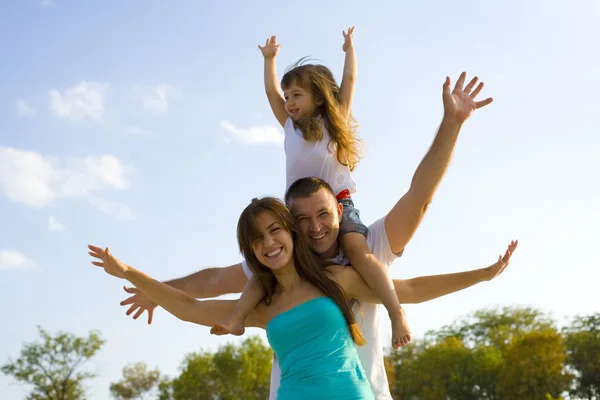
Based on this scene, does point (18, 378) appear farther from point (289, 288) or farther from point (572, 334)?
point (289, 288)

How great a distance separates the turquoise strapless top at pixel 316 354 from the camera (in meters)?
4.55

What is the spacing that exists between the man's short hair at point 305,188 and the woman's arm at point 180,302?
83 cm

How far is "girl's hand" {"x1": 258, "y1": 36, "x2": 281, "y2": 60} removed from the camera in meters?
7.05

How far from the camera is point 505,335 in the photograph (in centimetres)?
5616

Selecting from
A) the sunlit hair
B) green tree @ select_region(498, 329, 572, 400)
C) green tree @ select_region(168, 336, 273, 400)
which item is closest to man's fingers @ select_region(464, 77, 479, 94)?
the sunlit hair

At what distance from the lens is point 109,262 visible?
189 inches

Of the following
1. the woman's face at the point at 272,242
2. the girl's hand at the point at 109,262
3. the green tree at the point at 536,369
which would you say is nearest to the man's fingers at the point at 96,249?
the girl's hand at the point at 109,262

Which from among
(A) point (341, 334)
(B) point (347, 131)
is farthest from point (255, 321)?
(B) point (347, 131)

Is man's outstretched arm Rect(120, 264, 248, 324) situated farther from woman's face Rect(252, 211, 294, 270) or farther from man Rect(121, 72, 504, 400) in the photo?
woman's face Rect(252, 211, 294, 270)

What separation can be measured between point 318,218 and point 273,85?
6.73ft

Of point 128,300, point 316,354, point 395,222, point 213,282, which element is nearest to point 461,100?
point 395,222

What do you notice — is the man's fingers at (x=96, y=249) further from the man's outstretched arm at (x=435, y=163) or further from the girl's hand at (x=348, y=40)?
the girl's hand at (x=348, y=40)

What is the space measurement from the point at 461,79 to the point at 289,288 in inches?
78.5

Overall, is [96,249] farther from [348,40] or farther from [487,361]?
[487,361]
